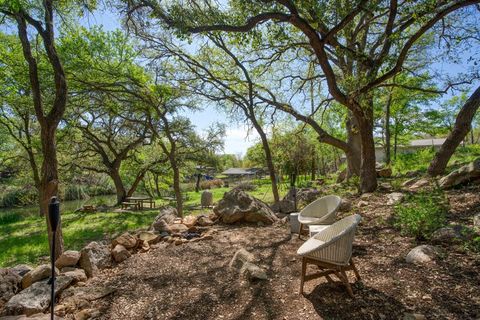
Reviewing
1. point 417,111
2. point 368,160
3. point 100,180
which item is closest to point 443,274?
point 368,160

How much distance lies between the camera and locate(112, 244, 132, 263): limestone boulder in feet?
14.6

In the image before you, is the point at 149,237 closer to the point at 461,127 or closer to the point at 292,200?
the point at 292,200

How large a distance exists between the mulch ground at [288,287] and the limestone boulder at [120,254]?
12 centimetres

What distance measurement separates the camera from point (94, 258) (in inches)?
165

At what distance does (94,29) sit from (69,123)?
13.0ft

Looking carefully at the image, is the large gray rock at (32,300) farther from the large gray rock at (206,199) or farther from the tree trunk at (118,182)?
the tree trunk at (118,182)

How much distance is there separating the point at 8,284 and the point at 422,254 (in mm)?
5109

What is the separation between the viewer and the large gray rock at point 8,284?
3333mm

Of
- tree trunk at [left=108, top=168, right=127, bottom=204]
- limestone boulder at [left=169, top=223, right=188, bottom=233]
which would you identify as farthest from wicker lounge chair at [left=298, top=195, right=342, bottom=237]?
tree trunk at [left=108, top=168, right=127, bottom=204]

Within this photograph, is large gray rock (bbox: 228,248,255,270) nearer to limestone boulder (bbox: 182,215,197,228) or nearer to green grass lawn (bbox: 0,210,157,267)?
limestone boulder (bbox: 182,215,197,228)

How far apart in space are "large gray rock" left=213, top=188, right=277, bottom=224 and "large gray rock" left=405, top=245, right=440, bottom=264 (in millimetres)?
3151

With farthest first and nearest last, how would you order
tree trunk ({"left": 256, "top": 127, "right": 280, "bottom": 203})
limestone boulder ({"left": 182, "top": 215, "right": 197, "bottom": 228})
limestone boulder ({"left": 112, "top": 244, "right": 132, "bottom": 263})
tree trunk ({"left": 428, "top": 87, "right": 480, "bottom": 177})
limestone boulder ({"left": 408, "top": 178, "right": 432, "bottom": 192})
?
1. tree trunk ({"left": 256, "top": 127, "right": 280, "bottom": 203})
2. limestone boulder ({"left": 408, "top": 178, "right": 432, "bottom": 192})
3. tree trunk ({"left": 428, "top": 87, "right": 480, "bottom": 177})
4. limestone boulder ({"left": 182, "top": 215, "right": 197, "bottom": 228})
5. limestone boulder ({"left": 112, "top": 244, "right": 132, "bottom": 263})

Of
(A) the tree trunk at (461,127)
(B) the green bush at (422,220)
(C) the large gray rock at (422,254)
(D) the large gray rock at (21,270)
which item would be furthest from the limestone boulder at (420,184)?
(D) the large gray rock at (21,270)

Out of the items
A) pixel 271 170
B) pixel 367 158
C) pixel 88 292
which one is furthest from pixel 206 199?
pixel 88 292
